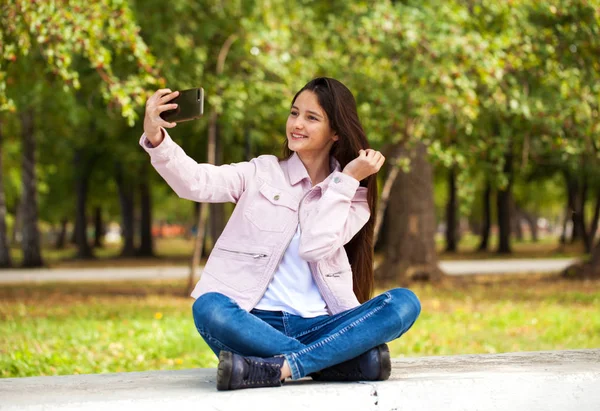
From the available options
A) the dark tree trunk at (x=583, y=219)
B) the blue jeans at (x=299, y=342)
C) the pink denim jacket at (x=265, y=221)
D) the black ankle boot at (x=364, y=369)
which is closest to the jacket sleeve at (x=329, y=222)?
the pink denim jacket at (x=265, y=221)

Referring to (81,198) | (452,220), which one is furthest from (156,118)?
(452,220)

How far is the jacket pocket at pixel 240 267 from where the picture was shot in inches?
152

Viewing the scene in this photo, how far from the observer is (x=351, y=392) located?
11.7 ft

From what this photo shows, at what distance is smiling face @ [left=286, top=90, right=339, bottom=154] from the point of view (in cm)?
411

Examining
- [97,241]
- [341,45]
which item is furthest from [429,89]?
[97,241]

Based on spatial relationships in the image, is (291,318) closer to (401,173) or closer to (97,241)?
(401,173)

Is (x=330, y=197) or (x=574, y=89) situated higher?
(x=574, y=89)

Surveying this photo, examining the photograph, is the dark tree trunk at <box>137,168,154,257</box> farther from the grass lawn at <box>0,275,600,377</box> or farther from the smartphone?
the smartphone

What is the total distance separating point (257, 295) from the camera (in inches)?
153

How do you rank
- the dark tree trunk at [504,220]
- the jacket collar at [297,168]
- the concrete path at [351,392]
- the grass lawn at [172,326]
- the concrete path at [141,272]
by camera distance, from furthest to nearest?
the dark tree trunk at [504,220], the concrete path at [141,272], the grass lawn at [172,326], the jacket collar at [297,168], the concrete path at [351,392]

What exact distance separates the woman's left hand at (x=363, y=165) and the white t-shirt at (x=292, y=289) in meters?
0.36

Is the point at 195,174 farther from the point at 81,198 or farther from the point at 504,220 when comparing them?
the point at 504,220

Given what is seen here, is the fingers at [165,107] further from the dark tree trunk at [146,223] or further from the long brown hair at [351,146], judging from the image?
the dark tree trunk at [146,223]

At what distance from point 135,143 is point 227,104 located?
29.9 feet
